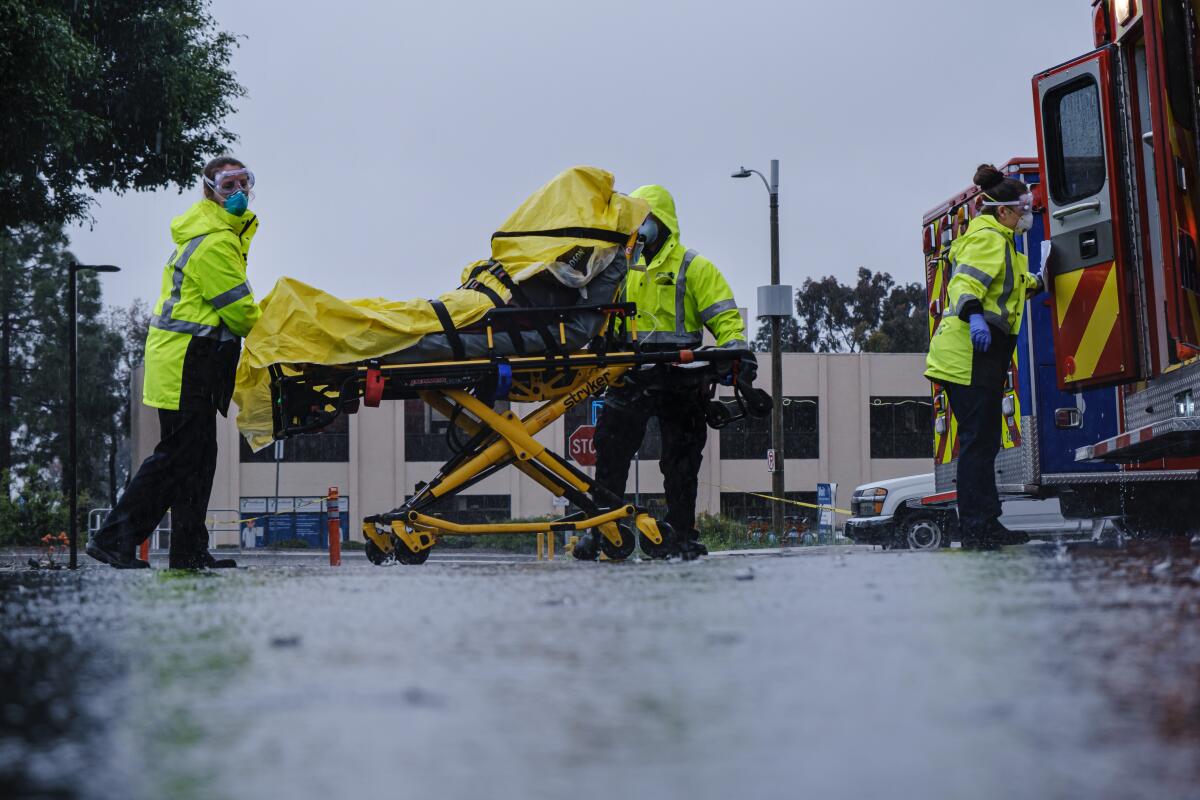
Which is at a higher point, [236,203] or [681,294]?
[236,203]

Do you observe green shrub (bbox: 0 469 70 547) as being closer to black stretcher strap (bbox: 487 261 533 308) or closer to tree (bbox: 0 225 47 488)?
tree (bbox: 0 225 47 488)

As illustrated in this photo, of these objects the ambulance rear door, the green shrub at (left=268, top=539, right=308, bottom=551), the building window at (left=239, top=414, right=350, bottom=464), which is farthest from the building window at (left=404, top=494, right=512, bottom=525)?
the ambulance rear door

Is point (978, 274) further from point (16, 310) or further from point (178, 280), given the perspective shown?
point (16, 310)

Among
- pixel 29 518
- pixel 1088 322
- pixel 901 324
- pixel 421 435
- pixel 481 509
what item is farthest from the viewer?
pixel 901 324

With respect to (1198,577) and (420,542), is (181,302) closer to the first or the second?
(420,542)

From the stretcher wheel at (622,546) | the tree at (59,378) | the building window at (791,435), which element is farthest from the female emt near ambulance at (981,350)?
the tree at (59,378)

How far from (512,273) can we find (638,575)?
2.98 meters

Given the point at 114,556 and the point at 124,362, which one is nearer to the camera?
the point at 114,556

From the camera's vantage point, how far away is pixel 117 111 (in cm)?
2156

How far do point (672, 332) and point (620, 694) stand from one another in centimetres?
626

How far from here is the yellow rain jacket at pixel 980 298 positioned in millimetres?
7773

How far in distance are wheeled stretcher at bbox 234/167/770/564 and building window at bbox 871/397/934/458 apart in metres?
41.9

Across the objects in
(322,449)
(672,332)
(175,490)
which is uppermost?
(322,449)

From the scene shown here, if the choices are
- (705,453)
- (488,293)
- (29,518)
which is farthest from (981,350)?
(705,453)
